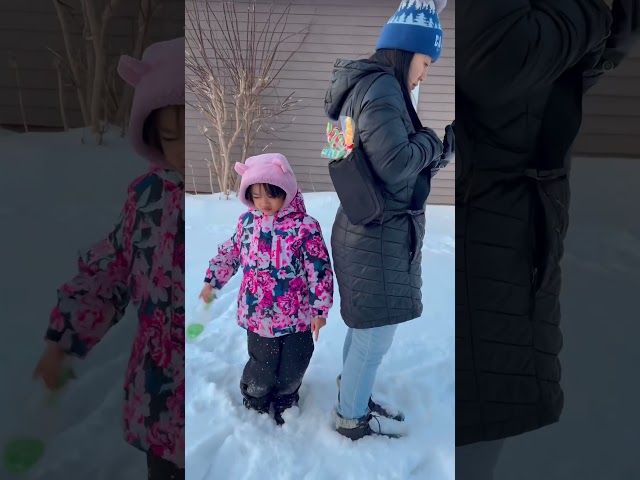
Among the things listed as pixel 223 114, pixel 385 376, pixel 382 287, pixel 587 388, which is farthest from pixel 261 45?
pixel 587 388

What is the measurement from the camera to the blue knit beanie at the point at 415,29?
35.5 inches

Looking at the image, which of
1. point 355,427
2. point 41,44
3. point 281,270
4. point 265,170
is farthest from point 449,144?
point 41,44

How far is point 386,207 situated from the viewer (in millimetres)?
1078

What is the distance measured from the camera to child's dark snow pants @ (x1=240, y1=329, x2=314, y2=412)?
101 centimetres

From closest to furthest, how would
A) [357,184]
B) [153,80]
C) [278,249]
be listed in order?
[153,80]
[357,184]
[278,249]

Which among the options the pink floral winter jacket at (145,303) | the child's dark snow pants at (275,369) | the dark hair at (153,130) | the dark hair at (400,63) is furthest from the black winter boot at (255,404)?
the dark hair at (400,63)

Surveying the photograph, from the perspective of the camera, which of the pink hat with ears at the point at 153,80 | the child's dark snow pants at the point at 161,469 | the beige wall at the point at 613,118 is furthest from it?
the beige wall at the point at 613,118

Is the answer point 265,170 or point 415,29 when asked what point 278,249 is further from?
point 415,29

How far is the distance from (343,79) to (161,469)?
741 mm

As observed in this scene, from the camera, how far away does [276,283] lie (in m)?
1.17

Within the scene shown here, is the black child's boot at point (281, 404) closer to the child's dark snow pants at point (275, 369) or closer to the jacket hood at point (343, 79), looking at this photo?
the child's dark snow pants at point (275, 369)

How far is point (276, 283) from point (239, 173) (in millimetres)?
300

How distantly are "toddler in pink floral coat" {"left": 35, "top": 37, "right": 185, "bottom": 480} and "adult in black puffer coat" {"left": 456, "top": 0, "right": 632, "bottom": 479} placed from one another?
49 centimetres

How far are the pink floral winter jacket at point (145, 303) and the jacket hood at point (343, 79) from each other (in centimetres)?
30
